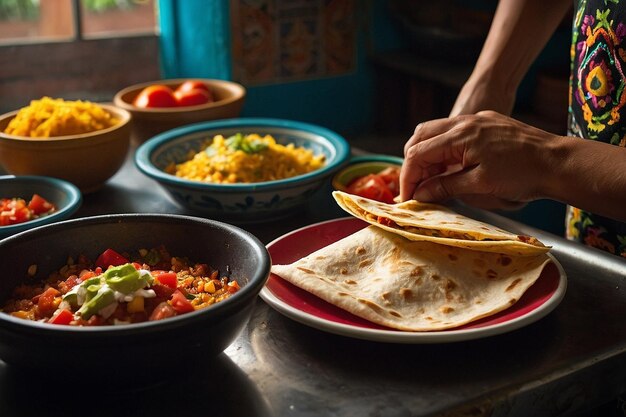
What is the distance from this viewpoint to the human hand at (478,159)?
1591 millimetres

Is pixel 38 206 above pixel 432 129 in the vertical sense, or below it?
below

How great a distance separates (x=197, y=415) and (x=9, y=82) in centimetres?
328

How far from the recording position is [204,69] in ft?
13.8

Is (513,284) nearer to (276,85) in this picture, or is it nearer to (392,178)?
(392,178)

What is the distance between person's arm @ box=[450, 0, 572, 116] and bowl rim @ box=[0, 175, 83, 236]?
977 millimetres

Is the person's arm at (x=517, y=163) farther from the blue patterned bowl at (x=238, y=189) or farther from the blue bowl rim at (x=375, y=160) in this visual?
the blue bowl rim at (x=375, y=160)

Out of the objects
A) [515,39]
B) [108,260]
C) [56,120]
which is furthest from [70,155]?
[515,39]

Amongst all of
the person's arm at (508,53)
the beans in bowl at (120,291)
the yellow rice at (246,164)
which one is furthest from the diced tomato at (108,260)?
the person's arm at (508,53)

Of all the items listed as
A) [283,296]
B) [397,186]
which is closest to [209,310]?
[283,296]

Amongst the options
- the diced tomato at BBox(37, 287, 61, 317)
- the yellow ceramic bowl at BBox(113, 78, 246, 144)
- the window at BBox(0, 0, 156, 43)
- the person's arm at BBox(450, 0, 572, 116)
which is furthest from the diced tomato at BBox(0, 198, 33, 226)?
the window at BBox(0, 0, 156, 43)

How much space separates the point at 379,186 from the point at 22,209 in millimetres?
855

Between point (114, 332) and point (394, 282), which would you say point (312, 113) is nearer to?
point (394, 282)

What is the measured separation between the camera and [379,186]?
2.01 m

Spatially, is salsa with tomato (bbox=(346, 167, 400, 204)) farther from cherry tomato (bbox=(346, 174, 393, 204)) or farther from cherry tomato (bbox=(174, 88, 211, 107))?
cherry tomato (bbox=(174, 88, 211, 107))
